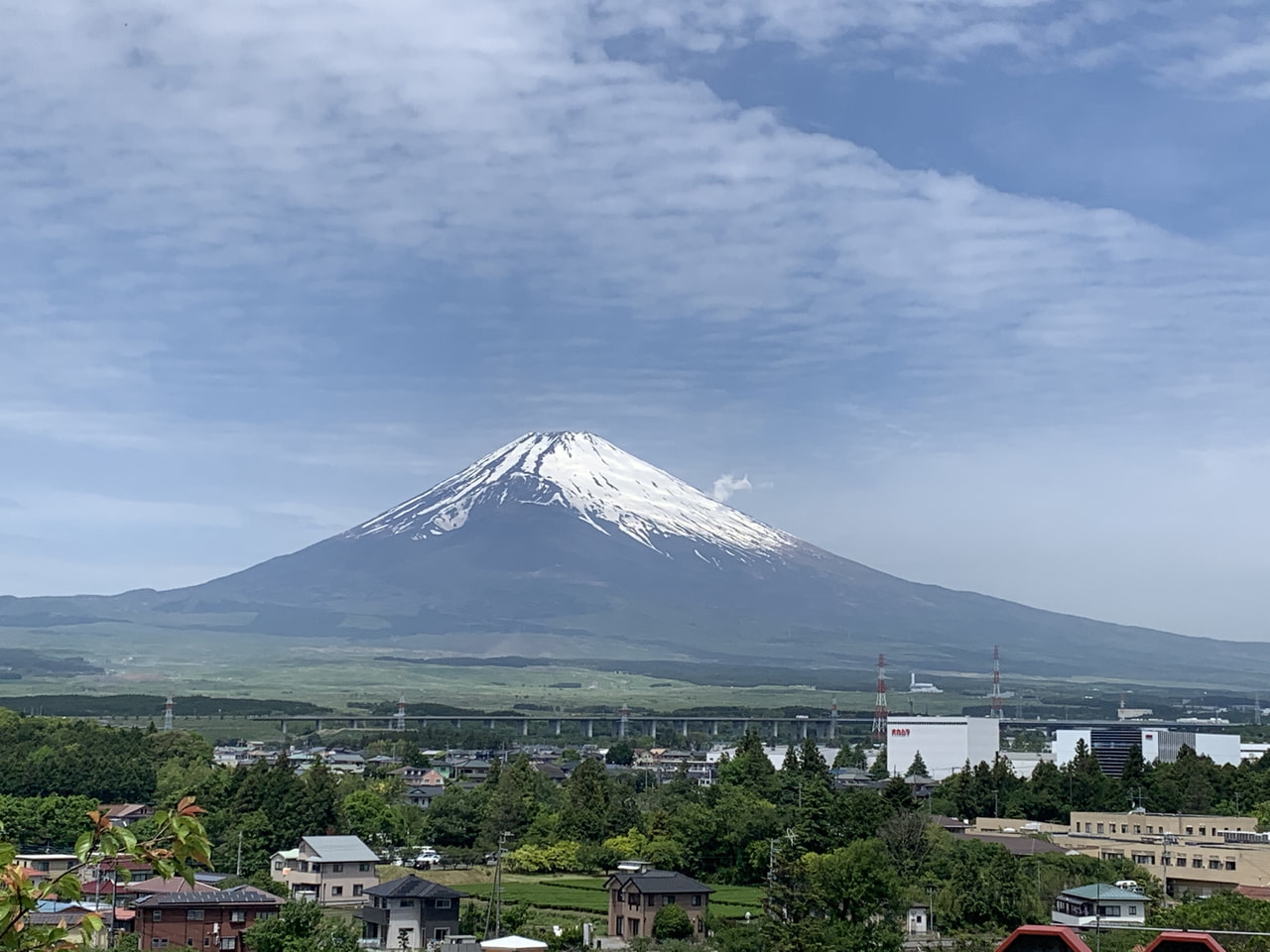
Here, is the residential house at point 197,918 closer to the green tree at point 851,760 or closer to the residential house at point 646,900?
the residential house at point 646,900

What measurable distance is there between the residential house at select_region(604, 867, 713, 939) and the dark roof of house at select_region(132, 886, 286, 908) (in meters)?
6.37

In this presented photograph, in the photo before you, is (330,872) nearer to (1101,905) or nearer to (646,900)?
(646,900)

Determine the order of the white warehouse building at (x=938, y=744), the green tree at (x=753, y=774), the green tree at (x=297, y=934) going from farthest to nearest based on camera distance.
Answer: the white warehouse building at (x=938, y=744) → the green tree at (x=753, y=774) → the green tree at (x=297, y=934)

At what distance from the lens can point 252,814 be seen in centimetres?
3947

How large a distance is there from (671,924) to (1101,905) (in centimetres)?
795

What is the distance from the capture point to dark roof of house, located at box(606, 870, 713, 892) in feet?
99.6

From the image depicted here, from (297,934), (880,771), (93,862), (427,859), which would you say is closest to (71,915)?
(297,934)

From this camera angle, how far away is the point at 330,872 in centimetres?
3547

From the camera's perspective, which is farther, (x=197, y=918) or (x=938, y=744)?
(x=938, y=744)

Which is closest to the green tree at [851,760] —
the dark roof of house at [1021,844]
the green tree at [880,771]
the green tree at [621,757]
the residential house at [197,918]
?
the green tree at [880,771]

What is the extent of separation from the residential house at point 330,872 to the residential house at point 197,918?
276 inches

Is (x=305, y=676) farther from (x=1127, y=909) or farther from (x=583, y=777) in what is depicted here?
(x=1127, y=909)

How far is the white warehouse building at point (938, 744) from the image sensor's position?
241 ft

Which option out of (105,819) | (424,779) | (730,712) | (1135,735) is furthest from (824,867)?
(730,712)
